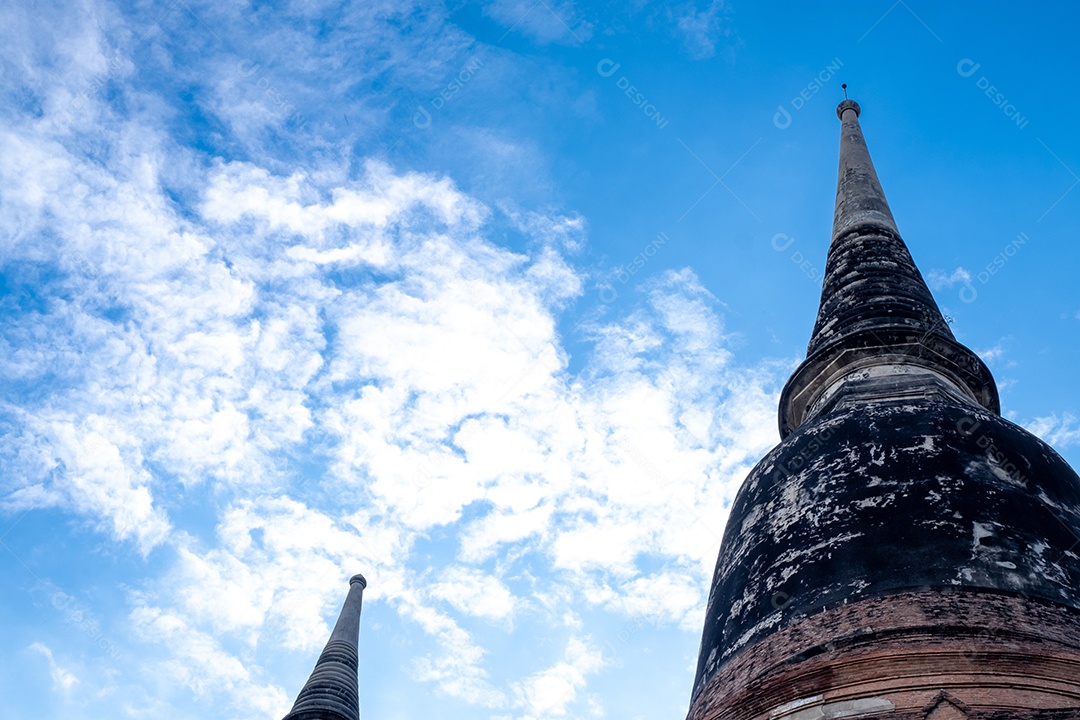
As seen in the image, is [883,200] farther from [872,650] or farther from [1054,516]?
[872,650]

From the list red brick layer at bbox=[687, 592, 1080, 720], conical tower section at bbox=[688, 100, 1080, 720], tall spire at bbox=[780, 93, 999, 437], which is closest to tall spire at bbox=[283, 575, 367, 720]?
tall spire at bbox=[780, 93, 999, 437]

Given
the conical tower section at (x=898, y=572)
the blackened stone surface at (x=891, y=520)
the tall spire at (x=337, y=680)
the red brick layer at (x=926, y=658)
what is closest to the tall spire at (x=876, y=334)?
the conical tower section at (x=898, y=572)

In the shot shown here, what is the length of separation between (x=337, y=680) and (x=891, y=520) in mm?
9684

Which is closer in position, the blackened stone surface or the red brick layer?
the red brick layer

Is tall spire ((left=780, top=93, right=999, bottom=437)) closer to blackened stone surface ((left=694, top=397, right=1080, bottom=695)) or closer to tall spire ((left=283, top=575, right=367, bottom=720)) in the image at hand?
blackened stone surface ((left=694, top=397, right=1080, bottom=695))

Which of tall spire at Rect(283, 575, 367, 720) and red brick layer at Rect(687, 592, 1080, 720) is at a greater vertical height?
tall spire at Rect(283, 575, 367, 720)

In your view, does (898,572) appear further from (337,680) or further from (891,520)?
(337,680)

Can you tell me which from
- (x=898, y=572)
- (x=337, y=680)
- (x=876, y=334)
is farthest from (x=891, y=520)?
(x=337, y=680)

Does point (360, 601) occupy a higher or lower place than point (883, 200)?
lower

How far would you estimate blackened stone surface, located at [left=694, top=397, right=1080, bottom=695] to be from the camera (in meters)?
6.31

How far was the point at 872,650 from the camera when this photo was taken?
5.93 metres

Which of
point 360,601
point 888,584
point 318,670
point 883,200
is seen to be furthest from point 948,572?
point 360,601

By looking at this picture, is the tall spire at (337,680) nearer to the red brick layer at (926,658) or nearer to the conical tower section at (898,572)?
the conical tower section at (898,572)

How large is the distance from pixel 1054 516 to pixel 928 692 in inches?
74.3
